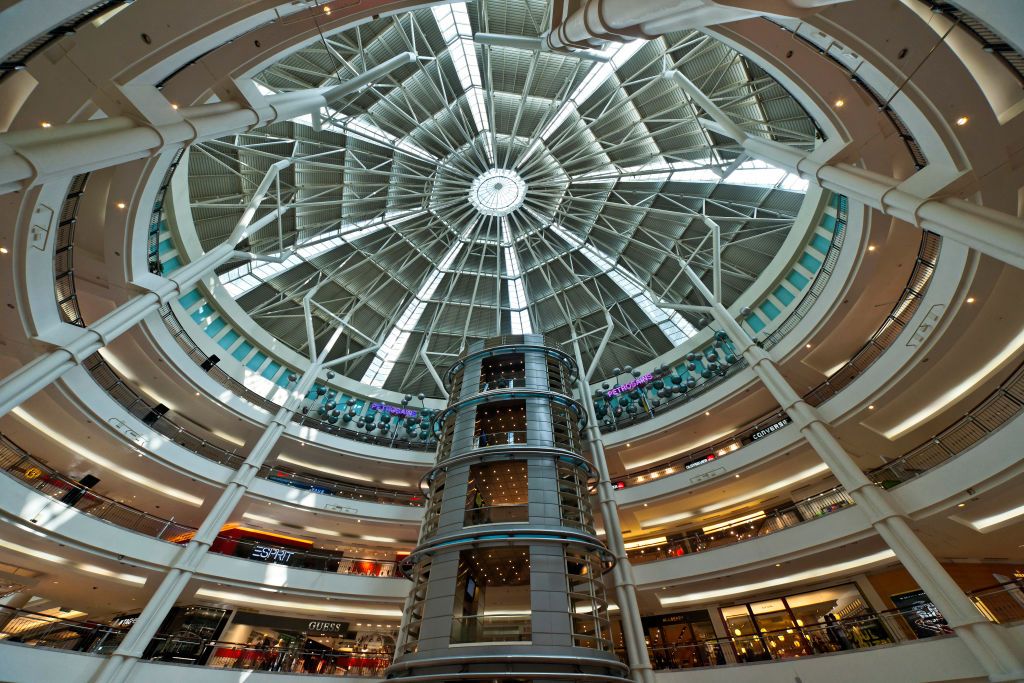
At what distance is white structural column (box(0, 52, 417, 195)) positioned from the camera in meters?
7.20

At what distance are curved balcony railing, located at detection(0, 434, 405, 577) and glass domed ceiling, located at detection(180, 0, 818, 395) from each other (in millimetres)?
15306

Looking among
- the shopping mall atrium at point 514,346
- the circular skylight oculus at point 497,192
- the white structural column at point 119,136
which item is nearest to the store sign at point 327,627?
the shopping mall atrium at point 514,346

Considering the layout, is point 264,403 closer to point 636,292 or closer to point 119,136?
point 119,136

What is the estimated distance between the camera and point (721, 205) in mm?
31719

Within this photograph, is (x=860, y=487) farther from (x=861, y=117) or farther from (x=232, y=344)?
(x=232, y=344)

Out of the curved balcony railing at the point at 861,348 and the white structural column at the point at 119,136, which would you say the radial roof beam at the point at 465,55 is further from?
the curved balcony railing at the point at 861,348

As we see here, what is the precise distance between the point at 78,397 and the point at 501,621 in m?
20.2

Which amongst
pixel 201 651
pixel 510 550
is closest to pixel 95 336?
pixel 201 651

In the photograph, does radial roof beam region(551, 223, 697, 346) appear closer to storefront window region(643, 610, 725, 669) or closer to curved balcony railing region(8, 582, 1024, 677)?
storefront window region(643, 610, 725, 669)

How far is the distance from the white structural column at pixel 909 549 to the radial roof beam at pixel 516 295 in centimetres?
2151

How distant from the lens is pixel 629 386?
3384cm

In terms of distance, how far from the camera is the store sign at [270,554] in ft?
75.0

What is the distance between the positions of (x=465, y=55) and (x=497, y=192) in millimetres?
9498

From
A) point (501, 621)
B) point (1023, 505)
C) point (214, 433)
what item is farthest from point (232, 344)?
point (1023, 505)
